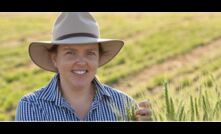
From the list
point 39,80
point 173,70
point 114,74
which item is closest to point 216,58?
point 173,70

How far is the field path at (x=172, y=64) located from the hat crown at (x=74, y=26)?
19.0 feet

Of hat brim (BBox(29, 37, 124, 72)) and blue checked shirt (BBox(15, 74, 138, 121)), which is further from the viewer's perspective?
hat brim (BBox(29, 37, 124, 72))

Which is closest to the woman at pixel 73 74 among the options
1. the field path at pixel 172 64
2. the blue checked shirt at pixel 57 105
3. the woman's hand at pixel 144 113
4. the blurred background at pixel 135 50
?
the blue checked shirt at pixel 57 105

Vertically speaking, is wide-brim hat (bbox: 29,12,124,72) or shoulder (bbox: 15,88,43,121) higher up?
wide-brim hat (bbox: 29,12,124,72)

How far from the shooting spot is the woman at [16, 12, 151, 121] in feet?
7.53

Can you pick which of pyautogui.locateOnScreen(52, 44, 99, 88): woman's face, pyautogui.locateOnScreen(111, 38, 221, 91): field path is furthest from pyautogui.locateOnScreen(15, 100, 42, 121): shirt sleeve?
pyautogui.locateOnScreen(111, 38, 221, 91): field path

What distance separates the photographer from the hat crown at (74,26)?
240cm

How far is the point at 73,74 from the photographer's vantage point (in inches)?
91.7

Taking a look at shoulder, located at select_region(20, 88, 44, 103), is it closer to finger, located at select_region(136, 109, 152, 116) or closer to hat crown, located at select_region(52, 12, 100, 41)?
hat crown, located at select_region(52, 12, 100, 41)

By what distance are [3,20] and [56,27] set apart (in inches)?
416

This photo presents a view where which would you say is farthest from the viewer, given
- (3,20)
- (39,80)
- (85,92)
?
(3,20)

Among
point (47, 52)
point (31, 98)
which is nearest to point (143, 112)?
point (31, 98)

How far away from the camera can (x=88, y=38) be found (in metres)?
2.35
